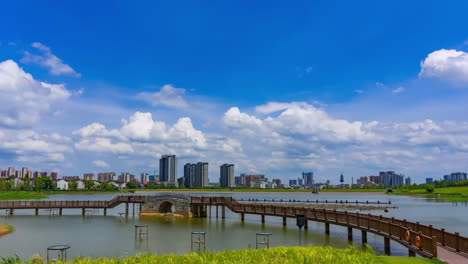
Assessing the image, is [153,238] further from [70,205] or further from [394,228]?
[70,205]

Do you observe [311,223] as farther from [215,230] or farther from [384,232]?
[384,232]

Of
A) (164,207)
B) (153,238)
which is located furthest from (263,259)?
(164,207)

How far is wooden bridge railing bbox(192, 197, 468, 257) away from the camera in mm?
19766

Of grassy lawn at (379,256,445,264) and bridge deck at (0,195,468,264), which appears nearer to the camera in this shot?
grassy lawn at (379,256,445,264)

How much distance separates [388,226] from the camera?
2805 centimetres

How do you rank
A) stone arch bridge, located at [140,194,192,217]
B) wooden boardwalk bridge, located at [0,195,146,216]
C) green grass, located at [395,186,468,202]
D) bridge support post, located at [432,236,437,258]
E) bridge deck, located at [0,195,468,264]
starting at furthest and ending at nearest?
green grass, located at [395,186,468,202]
wooden boardwalk bridge, located at [0,195,146,216]
stone arch bridge, located at [140,194,192,217]
bridge deck, located at [0,195,468,264]
bridge support post, located at [432,236,437,258]

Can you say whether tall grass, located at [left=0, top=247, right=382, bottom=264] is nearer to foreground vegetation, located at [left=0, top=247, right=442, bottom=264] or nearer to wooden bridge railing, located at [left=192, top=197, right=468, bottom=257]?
foreground vegetation, located at [left=0, top=247, right=442, bottom=264]

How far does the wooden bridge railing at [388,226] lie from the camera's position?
19.8 meters

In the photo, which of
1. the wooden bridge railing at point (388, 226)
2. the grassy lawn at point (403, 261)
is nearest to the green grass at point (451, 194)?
the wooden bridge railing at point (388, 226)

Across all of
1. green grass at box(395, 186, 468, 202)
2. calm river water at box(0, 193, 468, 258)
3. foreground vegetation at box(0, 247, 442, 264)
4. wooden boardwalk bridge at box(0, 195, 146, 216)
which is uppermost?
foreground vegetation at box(0, 247, 442, 264)

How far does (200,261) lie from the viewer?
14.1 metres

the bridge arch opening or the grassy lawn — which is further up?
the grassy lawn

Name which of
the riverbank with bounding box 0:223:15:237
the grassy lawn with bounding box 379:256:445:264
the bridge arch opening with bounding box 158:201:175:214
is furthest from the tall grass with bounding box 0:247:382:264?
the bridge arch opening with bounding box 158:201:175:214

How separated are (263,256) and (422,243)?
10.4 meters
